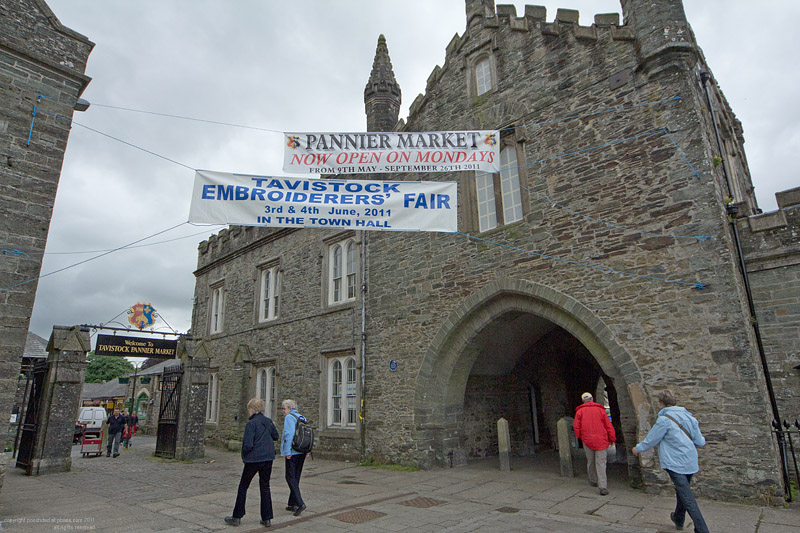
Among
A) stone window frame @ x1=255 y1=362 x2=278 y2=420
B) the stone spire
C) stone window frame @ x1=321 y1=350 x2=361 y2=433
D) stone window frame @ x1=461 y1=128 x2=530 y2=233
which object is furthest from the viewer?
stone window frame @ x1=255 y1=362 x2=278 y2=420

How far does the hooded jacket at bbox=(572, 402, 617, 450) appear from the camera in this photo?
8109mm

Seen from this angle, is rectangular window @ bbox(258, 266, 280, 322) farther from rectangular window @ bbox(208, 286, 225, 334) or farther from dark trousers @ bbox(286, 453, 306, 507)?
dark trousers @ bbox(286, 453, 306, 507)

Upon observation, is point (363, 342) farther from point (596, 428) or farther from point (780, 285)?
point (780, 285)

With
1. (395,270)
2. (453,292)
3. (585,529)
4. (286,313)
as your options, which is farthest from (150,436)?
(585,529)

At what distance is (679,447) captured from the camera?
541cm

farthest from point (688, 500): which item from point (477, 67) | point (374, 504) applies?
point (477, 67)

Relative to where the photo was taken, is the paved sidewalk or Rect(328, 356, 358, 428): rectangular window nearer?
the paved sidewalk

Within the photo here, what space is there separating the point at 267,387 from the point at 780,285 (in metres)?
14.2

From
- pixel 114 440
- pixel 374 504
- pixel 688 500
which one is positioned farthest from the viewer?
pixel 114 440

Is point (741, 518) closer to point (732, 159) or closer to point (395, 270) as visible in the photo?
point (395, 270)

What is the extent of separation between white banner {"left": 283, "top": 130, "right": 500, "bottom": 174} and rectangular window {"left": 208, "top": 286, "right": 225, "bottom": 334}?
1316 cm

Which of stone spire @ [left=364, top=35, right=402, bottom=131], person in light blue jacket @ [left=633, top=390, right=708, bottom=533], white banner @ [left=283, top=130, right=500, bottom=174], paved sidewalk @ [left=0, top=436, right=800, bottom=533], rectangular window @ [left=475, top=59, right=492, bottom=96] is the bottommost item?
paved sidewalk @ [left=0, top=436, right=800, bottom=533]

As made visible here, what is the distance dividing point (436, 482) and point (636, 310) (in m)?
4.91

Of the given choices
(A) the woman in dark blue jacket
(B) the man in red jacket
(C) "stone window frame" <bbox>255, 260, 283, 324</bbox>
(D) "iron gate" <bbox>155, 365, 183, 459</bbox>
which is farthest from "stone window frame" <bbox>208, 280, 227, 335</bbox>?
(B) the man in red jacket
